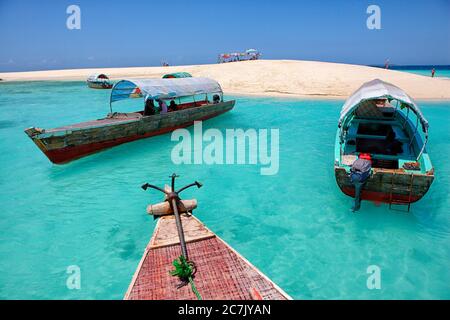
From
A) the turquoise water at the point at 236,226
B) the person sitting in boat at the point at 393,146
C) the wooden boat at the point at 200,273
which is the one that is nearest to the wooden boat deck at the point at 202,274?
the wooden boat at the point at 200,273

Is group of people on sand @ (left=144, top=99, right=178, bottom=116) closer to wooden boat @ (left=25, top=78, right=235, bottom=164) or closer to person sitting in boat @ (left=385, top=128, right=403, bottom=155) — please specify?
wooden boat @ (left=25, top=78, right=235, bottom=164)

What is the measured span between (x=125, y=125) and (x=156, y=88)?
3.52 metres

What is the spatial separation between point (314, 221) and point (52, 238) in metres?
8.04

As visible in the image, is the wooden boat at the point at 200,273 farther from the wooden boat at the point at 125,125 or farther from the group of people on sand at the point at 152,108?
the group of people on sand at the point at 152,108

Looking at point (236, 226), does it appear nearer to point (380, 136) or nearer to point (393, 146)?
point (393, 146)

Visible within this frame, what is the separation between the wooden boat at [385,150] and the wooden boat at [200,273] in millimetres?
4724

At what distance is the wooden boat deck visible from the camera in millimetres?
4812

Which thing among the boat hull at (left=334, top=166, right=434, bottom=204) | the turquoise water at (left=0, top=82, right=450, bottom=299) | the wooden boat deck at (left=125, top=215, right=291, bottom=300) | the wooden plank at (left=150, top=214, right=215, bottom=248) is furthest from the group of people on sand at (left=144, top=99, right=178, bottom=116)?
the boat hull at (left=334, top=166, right=434, bottom=204)

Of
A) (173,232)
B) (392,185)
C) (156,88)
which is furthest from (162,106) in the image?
(392,185)

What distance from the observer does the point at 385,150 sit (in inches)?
397

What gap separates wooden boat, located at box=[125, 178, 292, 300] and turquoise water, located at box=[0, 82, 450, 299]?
135 centimetres

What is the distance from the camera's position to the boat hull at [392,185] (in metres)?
7.65

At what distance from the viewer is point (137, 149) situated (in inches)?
597
